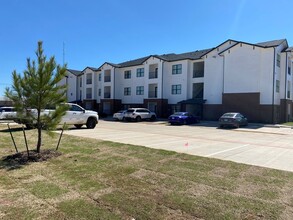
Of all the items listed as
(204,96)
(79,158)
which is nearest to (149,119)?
(204,96)

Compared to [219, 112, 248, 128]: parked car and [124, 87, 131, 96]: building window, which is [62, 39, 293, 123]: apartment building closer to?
[124, 87, 131, 96]: building window

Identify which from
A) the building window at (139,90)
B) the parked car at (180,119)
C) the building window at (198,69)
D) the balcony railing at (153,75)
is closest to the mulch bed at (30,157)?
the parked car at (180,119)

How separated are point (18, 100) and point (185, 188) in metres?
6.36

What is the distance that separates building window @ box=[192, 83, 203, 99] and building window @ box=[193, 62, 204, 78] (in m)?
1.53

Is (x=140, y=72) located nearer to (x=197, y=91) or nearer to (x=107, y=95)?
(x=107, y=95)

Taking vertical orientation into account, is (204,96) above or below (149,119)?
above

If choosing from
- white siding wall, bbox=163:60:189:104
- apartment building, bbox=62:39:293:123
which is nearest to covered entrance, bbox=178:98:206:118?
apartment building, bbox=62:39:293:123

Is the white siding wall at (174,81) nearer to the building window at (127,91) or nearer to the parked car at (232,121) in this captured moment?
the building window at (127,91)

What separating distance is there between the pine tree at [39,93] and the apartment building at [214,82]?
649 inches

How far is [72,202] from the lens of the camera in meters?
4.65

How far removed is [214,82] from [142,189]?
32.0 meters

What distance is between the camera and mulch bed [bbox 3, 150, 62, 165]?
7.90m

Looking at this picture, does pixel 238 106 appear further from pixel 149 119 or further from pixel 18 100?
pixel 18 100

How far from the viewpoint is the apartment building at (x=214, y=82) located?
3130 centimetres
